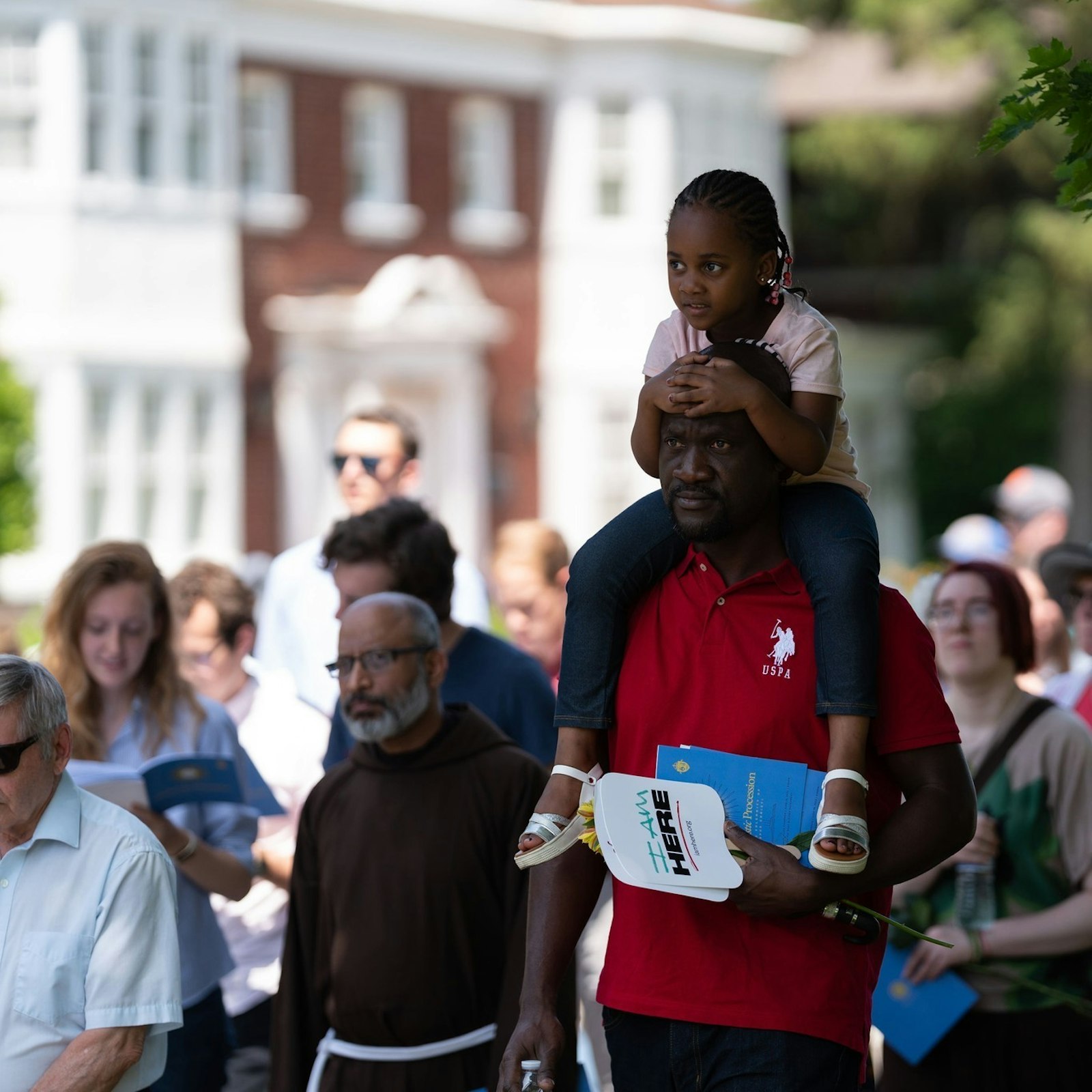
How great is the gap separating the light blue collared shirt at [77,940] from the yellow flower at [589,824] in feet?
4.02

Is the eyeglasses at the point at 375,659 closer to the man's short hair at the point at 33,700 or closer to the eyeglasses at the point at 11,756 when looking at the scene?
the man's short hair at the point at 33,700

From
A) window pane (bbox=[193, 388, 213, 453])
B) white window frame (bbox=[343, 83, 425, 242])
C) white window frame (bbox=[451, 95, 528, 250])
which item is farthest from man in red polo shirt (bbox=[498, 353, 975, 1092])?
white window frame (bbox=[451, 95, 528, 250])

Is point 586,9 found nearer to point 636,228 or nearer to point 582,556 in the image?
point 636,228

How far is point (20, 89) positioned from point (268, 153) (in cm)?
344

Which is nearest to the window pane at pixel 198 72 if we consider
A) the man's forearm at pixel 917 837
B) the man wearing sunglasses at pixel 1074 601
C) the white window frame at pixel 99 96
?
the white window frame at pixel 99 96

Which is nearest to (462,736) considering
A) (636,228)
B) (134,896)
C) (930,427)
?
(134,896)

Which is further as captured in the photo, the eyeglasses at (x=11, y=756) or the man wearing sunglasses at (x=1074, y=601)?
the man wearing sunglasses at (x=1074, y=601)

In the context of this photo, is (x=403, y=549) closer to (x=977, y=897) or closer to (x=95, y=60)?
(x=977, y=897)

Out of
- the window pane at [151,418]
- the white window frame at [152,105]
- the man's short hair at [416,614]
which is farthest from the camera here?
the window pane at [151,418]

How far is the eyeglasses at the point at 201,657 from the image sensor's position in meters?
7.42

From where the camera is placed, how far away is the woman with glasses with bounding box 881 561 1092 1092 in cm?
550

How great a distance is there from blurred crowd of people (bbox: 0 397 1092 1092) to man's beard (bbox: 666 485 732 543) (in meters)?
1.59

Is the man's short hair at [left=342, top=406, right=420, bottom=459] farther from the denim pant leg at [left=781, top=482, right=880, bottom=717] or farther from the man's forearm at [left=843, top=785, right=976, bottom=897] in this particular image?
the man's forearm at [left=843, top=785, right=976, bottom=897]

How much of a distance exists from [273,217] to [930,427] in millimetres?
11398
